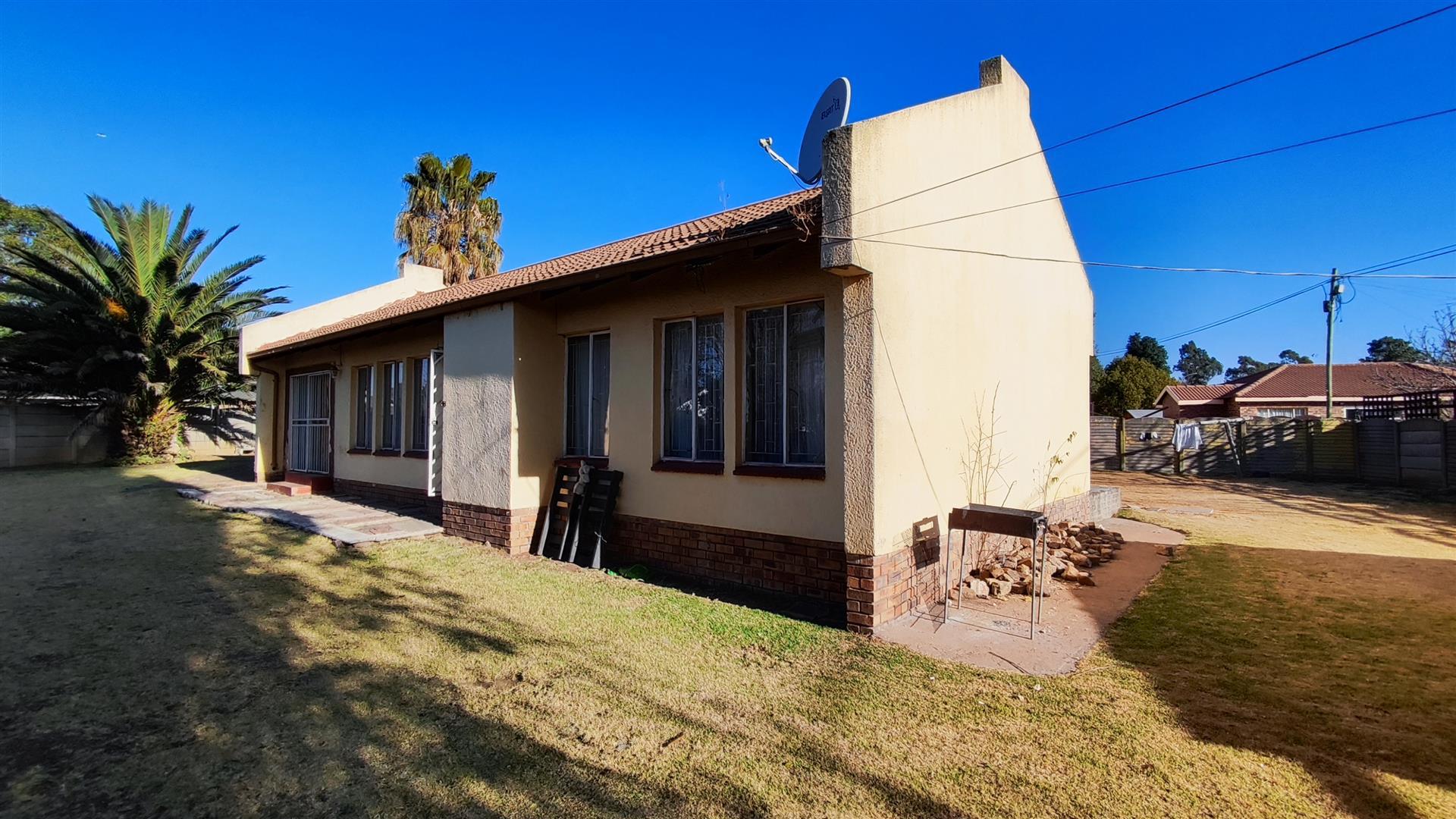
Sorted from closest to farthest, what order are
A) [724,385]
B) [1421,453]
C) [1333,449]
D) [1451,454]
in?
1. [724,385]
2. [1451,454]
3. [1421,453]
4. [1333,449]

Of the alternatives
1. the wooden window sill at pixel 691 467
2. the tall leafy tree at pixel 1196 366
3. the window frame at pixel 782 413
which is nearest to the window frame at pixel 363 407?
the wooden window sill at pixel 691 467

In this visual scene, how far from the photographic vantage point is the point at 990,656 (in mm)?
4527

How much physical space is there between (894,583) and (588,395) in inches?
176

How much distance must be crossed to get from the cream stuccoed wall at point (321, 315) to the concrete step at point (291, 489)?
262 centimetres

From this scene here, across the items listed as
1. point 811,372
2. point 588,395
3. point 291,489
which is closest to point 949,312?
point 811,372

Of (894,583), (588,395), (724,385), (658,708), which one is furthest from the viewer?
(588,395)

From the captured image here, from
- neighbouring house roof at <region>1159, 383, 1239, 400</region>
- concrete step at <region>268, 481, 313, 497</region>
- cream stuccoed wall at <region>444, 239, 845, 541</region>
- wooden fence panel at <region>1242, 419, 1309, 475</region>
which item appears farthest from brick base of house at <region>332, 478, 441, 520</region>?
neighbouring house roof at <region>1159, 383, 1239, 400</region>

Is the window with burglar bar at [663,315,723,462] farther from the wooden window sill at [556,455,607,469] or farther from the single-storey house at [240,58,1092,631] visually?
the wooden window sill at [556,455,607,469]

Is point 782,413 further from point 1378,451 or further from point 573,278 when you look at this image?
point 1378,451

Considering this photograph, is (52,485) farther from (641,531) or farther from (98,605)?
(641,531)

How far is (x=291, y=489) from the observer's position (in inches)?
478

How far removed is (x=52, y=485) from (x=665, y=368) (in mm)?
15018

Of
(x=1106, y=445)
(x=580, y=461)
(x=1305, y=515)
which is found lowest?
(x=1305, y=515)

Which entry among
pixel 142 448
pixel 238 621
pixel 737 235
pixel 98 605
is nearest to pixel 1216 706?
pixel 737 235
